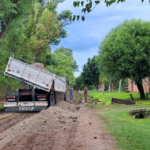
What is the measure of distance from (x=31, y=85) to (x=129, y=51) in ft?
42.8

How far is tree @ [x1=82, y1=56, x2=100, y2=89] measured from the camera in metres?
79.1

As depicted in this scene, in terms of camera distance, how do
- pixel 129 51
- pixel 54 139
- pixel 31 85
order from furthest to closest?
pixel 129 51, pixel 31 85, pixel 54 139

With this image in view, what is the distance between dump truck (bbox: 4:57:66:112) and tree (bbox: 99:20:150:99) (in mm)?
11485

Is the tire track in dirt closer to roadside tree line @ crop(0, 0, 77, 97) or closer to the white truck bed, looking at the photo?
the white truck bed

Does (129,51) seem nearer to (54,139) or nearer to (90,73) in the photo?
(54,139)

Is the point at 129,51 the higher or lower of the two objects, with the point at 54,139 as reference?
higher

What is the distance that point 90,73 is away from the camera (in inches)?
3120

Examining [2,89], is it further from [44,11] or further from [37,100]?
[37,100]

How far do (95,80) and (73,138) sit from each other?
7348cm

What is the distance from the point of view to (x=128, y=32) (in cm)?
2612

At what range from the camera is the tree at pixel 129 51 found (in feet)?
81.1

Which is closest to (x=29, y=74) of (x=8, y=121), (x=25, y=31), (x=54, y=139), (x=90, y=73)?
(x=8, y=121)

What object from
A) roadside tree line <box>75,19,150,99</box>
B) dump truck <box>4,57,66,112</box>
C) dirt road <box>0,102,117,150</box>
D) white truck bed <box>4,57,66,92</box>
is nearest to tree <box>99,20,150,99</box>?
roadside tree line <box>75,19,150,99</box>

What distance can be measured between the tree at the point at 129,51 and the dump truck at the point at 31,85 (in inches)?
452
